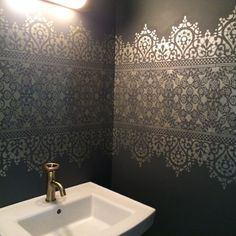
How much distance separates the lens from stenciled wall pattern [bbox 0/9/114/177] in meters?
1.02

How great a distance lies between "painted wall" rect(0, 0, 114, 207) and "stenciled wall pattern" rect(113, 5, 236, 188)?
5.3 inches

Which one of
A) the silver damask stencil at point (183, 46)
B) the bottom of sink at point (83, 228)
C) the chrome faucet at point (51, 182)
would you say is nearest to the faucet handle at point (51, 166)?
the chrome faucet at point (51, 182)

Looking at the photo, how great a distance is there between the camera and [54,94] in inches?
45.6

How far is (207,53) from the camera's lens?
106 cm

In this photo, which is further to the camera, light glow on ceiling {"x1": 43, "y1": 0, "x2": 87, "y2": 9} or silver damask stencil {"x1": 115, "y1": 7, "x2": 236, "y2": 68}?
light glow on ceiling {"x1": 43, "y1": 0, "x2": 87, "y2": 9}

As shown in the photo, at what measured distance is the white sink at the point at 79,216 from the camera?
935 mm

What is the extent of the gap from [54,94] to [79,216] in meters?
0.60

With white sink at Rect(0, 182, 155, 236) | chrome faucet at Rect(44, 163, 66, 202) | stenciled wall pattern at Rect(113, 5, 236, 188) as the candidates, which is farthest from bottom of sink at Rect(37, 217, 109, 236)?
stenciled wall pattern at Rect(113, 5, 236, 188)

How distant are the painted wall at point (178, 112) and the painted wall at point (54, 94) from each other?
0.11 metres

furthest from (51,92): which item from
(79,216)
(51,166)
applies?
(79,216)

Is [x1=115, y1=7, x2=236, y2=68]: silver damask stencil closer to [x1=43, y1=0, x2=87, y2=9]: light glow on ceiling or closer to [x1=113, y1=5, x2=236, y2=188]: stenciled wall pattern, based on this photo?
[x1=113, y1=5, x2=236, y2=188]: stenciled wall pattern

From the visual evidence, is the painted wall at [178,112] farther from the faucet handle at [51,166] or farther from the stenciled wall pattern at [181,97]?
the faucet handle at [51,166]

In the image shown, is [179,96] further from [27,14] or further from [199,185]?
[27,14]

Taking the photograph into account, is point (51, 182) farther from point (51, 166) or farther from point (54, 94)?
point (54, 94)
